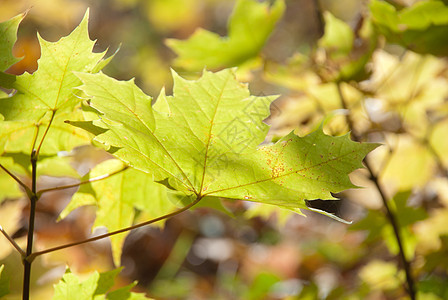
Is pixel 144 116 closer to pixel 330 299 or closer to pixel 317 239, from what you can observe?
pixel 330 299

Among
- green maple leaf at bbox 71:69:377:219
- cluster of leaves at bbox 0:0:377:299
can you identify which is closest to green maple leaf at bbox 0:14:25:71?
cluster of leaves at bbox 0:0:377:299

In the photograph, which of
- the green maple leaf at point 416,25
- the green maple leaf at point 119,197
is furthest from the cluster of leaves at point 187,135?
the green maple leaf at point 416,25

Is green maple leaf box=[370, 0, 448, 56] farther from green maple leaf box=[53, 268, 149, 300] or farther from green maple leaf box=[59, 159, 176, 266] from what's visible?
green maple leaf box=[53, 268, 149, 300]

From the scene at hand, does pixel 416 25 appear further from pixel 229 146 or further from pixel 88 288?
pixel 88 288

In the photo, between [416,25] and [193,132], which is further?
[416,25]

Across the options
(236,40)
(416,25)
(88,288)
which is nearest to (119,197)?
(88,288)

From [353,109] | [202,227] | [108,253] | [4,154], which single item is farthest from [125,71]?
[4,154]
